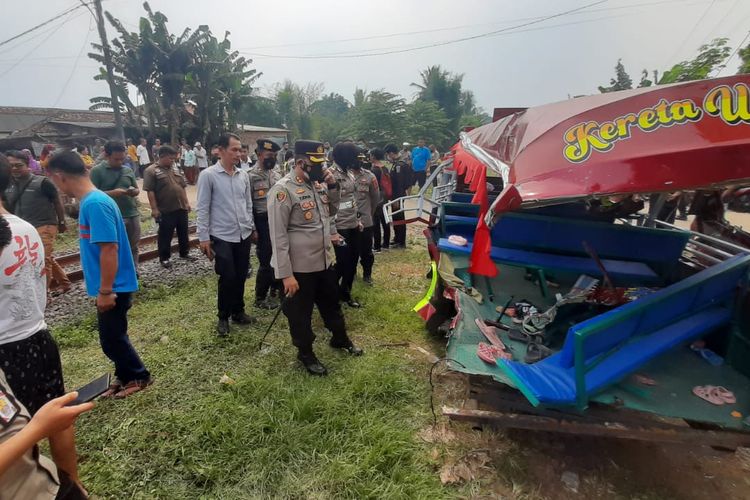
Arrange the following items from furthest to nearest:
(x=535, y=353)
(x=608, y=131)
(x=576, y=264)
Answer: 1. (x=576, y=264)
2. (x=535, y=353)
3. (x=608, y=131)

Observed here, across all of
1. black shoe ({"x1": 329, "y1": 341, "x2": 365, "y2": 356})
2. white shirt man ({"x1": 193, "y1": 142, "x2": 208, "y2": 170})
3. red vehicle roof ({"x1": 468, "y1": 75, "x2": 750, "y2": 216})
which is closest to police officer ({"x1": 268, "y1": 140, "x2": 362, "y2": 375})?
black shoe ({"x1": 329, "y1": 341, "x2": 365, "y2": 356})

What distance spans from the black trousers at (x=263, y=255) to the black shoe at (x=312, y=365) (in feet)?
5.16

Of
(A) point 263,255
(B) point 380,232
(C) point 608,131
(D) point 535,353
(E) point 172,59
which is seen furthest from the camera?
(E) point 172,59

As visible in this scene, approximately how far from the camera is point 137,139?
22.7 m

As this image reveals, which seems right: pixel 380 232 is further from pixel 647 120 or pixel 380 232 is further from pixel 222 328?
pixel 647 120

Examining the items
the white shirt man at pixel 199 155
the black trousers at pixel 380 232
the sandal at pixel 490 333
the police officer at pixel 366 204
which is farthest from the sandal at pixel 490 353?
the white shirt man at pixel 199 155

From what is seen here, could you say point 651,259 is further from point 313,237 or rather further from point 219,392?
point 219,392

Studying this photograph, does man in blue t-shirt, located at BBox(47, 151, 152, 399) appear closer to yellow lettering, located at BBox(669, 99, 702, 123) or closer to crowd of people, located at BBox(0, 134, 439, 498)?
crowd of people, located at BBox(0, 134, 439, 498)

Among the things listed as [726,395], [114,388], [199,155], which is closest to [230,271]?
[114,388]

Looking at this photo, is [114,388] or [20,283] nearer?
[20,283]

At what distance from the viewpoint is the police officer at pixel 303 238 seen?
310 cm

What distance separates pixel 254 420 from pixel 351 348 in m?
1.22

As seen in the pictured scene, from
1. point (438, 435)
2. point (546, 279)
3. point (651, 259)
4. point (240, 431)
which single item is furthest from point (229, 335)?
point (651, 259)

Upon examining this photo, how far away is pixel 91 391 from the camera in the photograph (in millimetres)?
1541
